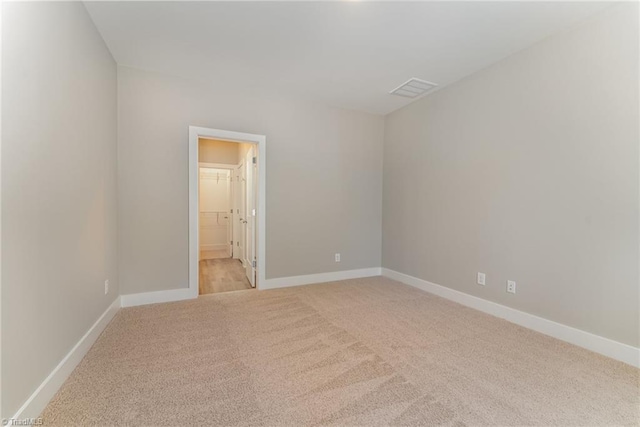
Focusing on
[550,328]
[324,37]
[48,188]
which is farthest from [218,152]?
[550,328]

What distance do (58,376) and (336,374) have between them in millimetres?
1661

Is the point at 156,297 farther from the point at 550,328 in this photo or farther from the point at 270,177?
the point at 550,328

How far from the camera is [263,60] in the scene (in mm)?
2822

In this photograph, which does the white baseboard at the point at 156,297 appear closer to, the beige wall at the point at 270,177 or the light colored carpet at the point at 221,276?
the beige wall at the point at 270,177

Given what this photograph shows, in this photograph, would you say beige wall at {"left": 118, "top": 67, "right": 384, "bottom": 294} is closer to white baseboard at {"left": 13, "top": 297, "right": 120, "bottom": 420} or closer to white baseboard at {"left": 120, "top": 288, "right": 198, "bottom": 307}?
white baseboard at {"left": 120, "top": 288, "right": 198, "bottom": 307}

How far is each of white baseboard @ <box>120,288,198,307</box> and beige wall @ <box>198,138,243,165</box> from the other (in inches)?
127

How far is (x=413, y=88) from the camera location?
3.43 m

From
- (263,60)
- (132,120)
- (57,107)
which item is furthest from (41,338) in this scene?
(263,60)

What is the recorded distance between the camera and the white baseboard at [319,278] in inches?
147

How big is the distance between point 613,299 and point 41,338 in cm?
372

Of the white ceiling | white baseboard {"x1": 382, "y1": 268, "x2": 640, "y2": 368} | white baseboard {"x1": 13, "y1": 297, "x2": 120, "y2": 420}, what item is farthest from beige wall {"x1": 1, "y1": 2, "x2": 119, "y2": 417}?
white baseboard {"x1": 382, "y1": 268, "x2": 640, "y2": 368}

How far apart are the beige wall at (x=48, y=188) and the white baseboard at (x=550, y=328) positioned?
3.53 metres

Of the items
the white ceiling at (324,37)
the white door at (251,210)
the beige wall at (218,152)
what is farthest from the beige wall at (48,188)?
the beige wall at (218,152)

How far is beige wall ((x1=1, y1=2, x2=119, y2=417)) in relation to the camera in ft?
4.14
